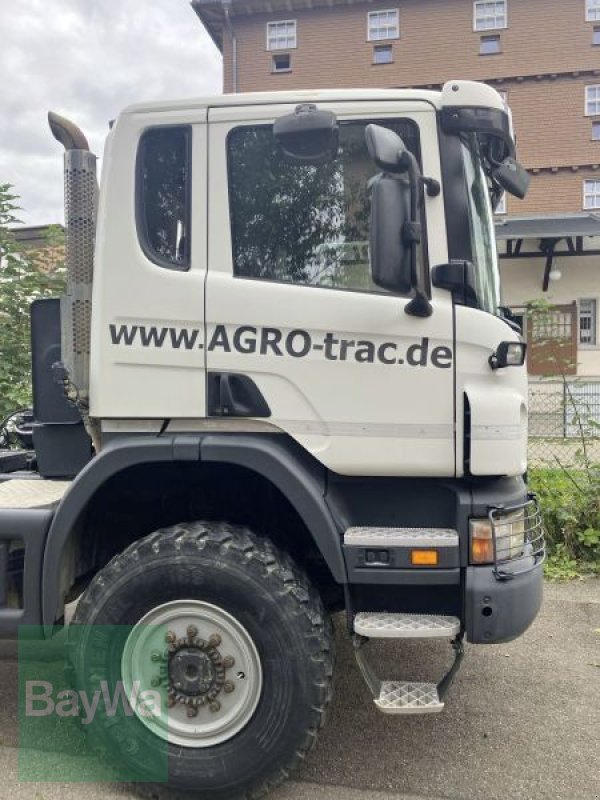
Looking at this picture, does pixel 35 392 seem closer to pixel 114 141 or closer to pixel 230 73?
pixel 114 141

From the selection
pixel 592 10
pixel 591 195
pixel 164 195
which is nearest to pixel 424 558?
pixel 164 195

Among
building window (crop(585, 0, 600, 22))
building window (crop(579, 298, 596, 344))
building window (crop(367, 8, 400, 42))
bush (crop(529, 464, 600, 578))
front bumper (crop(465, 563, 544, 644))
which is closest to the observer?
front bumper (crop(465, 563, 544, 644))

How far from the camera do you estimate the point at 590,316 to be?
19.6 meters

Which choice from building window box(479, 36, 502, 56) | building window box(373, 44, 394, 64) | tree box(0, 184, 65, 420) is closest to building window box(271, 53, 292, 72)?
building window box(373, 44, 394, 64)

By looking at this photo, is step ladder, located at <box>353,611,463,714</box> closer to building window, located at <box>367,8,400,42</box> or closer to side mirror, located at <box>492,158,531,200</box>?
side mirror, located at <box>492,158,531,200</box>

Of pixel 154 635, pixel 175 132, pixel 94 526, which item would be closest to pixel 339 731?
pixel 154 635

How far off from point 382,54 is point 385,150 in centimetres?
2500

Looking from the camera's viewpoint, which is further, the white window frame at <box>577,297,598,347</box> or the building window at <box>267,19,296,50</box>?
the building window at <box>267,19,296,50</box>

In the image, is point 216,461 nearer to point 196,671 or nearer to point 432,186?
point 196,671

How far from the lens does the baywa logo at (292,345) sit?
273cm

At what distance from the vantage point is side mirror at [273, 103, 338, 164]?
270cm

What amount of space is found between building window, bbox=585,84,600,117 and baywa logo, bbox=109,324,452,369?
2470 cm

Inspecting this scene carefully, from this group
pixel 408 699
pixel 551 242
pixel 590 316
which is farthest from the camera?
pixel 590 316

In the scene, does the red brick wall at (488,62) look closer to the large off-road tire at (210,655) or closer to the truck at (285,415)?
the truck at (285,415)
